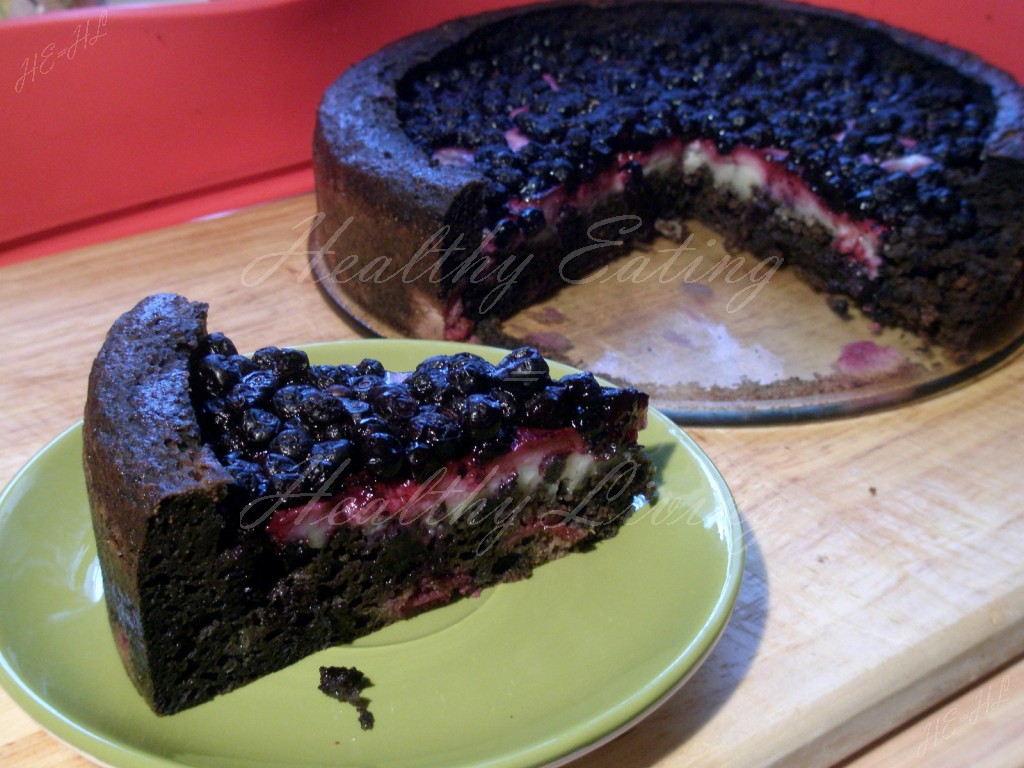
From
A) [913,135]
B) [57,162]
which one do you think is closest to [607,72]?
[913,135]

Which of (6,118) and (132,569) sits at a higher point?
(132,569)

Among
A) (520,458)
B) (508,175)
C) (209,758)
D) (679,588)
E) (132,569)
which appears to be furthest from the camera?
(508,175)

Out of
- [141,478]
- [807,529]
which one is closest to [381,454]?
[141,478]

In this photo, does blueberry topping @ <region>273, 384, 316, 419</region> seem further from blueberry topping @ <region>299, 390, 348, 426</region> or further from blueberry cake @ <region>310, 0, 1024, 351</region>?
blueberry cake @ <region>310, 0, 1024, 351</region>

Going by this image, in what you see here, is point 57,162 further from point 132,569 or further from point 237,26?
point 132,569

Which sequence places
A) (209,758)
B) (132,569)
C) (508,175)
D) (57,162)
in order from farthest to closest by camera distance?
(57,162)
(508,175)
(132,569)
(209,758)
